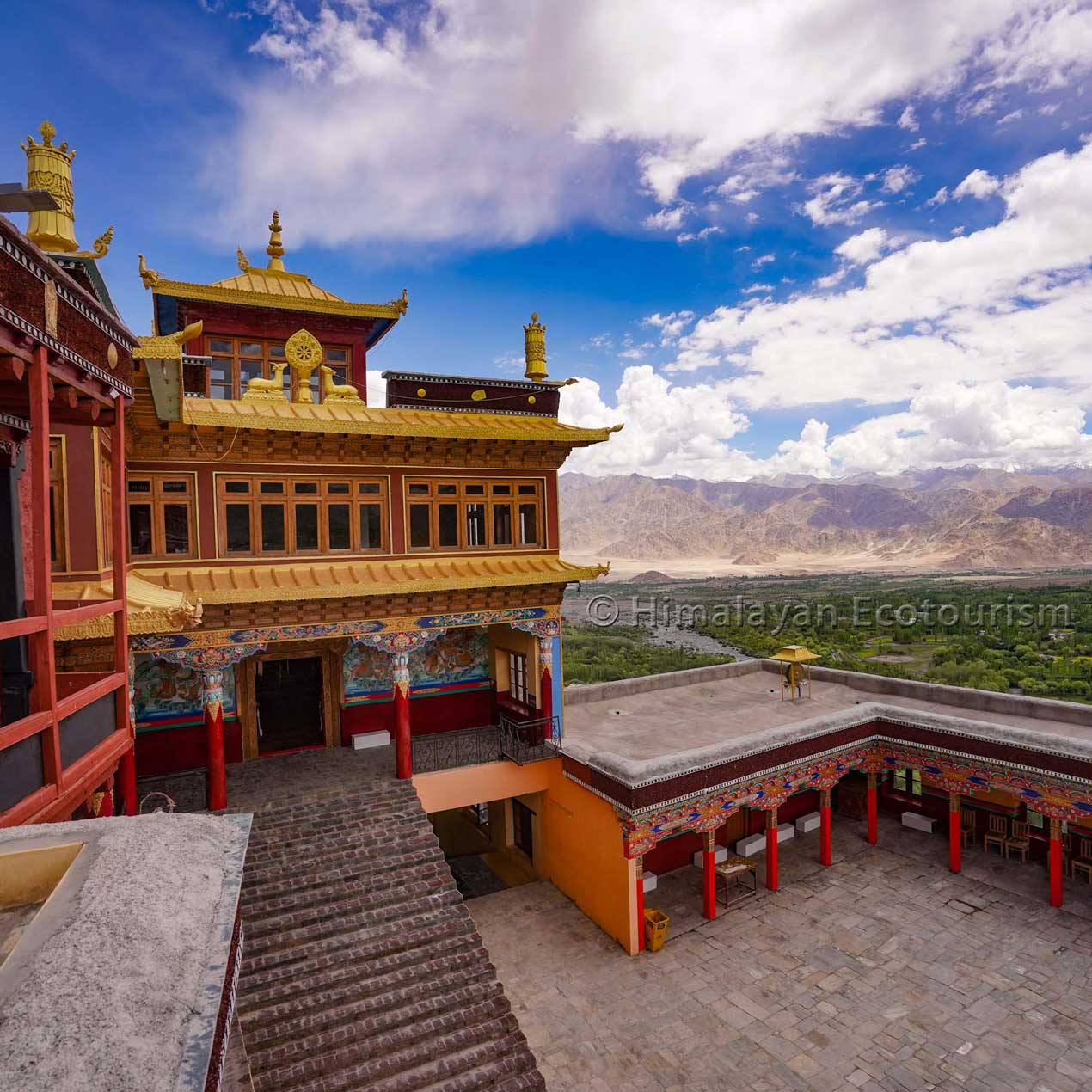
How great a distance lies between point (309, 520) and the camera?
13.3 metres

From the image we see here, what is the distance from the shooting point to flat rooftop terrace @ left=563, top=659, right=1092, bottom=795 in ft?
41.9

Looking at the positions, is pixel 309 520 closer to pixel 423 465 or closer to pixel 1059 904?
pixel 423 465

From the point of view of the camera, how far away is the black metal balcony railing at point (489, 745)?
13.6 meters

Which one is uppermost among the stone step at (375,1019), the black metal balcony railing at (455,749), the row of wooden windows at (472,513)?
the row of wooden windows at (472,513)

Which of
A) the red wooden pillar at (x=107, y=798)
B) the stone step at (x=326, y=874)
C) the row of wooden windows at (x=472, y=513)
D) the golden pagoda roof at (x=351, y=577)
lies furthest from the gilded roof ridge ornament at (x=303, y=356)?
the stone step at (x=326, y=874)

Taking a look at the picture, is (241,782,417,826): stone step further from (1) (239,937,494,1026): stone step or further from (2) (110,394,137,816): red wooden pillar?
(2) (110,394,137,816): red wooden pillar

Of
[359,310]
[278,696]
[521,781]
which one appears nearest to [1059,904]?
[521,781]

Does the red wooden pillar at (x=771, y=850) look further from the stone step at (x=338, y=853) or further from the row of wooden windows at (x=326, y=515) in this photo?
the row of wooden windows at (x=326, y=515)

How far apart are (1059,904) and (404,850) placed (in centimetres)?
1229

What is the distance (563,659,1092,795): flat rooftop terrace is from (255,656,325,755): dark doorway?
5580mm

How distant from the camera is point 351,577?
1274cm

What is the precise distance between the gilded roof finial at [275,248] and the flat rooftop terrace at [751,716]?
499 inches

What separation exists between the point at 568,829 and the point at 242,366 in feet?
39.0

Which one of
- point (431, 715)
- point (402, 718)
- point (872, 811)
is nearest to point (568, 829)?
point (431, 715)
